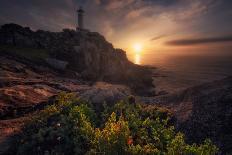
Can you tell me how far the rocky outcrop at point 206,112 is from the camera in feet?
47.1

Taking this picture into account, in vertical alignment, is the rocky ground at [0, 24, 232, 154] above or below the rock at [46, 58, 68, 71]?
below

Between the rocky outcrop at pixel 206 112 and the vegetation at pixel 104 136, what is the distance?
115 cm

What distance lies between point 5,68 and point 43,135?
26545 mm

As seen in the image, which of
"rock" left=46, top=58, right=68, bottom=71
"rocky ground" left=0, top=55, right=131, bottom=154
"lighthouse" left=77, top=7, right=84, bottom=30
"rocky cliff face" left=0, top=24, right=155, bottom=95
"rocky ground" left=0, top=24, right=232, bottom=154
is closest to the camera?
"rocky ground" left=0, top=24, right=232, bottom=154

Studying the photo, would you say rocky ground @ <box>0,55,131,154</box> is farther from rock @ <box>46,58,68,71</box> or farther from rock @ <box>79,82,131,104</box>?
rock @ <box>46,58,68,71</box>

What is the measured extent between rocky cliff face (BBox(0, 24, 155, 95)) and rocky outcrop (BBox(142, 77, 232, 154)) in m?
31.4

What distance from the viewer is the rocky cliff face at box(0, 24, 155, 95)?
56.0 metres

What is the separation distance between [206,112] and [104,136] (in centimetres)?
906

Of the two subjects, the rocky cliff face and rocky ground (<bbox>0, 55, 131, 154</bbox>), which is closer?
rocky ground (<bbox>0, 55, 131, 154</bbox>)

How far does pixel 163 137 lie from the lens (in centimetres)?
1160

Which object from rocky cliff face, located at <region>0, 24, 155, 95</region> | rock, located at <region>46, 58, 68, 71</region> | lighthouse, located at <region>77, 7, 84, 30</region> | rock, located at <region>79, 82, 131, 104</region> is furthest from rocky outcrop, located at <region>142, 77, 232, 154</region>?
lighthouse, located at <region>77, 7, 84, 30</region>

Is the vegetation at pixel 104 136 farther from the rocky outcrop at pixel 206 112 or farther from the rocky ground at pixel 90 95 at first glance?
the rocky ground at pixel 90 95

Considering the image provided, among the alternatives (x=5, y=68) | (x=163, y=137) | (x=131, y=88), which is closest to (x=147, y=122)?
(x=163, y=137)

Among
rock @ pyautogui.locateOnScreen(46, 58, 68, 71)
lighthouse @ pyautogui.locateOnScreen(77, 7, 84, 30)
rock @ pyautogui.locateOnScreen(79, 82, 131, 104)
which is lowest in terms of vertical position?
rock @ pyautogui.locateOnScreen(79, 82, 131, 104)
